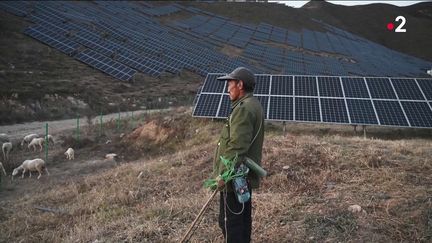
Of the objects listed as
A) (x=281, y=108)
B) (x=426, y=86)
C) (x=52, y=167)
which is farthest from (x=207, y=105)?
(x=426, y=86)

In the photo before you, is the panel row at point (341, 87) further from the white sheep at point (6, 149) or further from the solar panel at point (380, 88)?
the white sheep at point (6, 149)

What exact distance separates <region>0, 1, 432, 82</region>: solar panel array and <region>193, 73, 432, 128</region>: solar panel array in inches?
593

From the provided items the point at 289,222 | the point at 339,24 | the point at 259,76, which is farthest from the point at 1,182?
the point at 339,24

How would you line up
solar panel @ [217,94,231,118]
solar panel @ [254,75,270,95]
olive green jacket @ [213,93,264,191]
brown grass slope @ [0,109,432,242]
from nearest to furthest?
olive green jacket @ [213,93,264,191], brown grass slope @ [0,109,432,242], solar panel @ [217,94,231,118], solar panel @ [254,75,270,95]

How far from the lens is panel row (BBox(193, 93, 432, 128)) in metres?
10.8

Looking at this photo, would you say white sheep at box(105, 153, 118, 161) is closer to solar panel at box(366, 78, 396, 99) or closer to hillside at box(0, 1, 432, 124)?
hillside at box(0, 1, 432, 124)

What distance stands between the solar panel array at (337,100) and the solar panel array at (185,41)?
1506cm

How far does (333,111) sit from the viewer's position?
11.4m

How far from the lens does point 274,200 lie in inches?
207

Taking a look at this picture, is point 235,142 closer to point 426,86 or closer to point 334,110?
point 334,110

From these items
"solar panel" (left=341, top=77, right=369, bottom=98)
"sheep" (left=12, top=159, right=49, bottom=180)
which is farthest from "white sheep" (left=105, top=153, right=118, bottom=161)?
"solar panel" (left=341, top=77, right=369, bottom=98)

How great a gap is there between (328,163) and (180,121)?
22.3 feet

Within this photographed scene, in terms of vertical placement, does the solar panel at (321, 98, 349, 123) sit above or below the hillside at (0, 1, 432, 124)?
above

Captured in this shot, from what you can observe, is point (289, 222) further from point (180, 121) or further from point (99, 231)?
point (180, 121)
